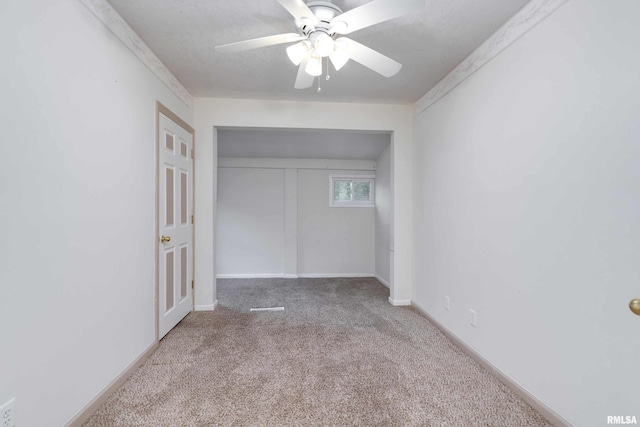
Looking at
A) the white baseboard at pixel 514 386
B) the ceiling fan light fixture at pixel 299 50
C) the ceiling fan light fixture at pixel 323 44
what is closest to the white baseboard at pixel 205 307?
the white baseboard at pixel 514 386

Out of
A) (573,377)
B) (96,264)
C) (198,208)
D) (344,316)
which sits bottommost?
(344,316)

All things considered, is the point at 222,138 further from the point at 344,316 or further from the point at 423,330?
the point at 423,330

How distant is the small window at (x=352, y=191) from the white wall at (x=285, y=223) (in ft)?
0.33

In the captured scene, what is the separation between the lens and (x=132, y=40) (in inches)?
72.7

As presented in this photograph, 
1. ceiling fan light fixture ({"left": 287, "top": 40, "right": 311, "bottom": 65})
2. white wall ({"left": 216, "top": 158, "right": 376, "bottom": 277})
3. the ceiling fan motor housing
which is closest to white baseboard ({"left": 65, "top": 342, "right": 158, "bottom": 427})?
ceiling fan light fixture ({"left": 287, "top": 40, "right": 311, "bottom": 65})

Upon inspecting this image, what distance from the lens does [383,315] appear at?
2910 millimetres

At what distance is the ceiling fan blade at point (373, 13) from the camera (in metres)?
1.25

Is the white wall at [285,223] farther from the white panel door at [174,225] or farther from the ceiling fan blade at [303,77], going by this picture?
the ceiling fan blade at [303,77]

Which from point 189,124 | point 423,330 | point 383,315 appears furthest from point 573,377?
point 189,124

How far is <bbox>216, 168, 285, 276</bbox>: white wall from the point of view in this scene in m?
4.72

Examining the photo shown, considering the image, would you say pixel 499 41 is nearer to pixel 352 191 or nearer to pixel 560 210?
pixel 560 210

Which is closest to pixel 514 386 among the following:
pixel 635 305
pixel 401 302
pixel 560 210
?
pixel 635 305

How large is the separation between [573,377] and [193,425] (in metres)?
1.89

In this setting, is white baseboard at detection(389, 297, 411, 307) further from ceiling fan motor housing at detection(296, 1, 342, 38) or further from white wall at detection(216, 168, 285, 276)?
ceiling fan motor housing at detection(296, 1, 342, 38)
